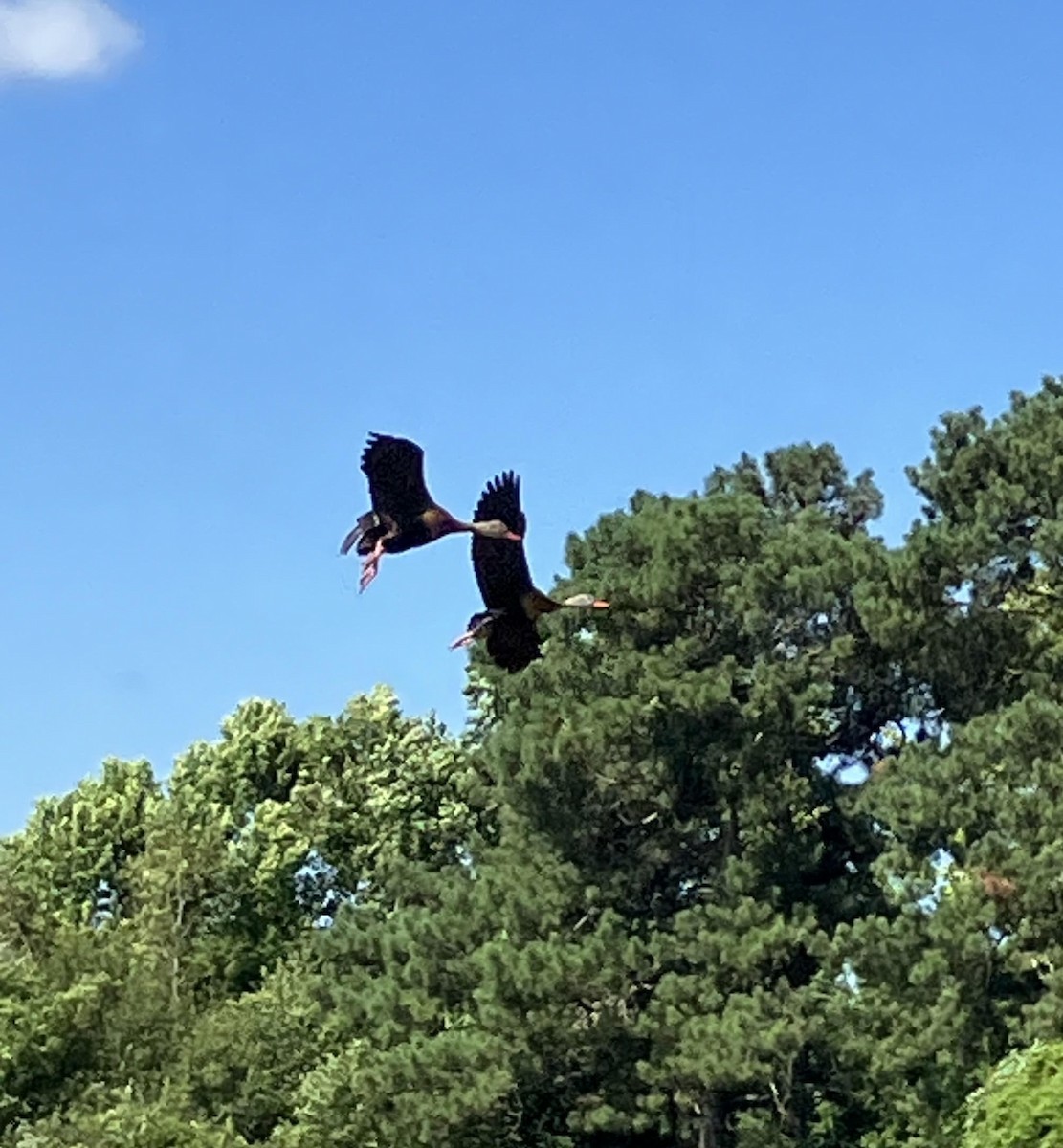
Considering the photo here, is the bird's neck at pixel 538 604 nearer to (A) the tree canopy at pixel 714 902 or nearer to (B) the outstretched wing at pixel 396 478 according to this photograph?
(B) the outstretched wing at pixel 396 478

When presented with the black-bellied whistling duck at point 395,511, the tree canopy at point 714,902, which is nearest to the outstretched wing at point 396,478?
the black-bellied whistling duck at point 395,511

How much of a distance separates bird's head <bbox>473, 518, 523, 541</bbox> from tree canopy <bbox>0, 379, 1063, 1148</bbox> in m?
18.2

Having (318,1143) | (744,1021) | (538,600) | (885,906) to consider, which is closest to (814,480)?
(885,906)

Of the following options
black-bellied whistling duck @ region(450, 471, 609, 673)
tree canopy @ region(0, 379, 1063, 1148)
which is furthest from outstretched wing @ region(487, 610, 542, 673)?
tree canopy @ region(0, 379, 1063, 1148)

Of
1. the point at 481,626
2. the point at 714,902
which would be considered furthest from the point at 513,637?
the point at 714,902

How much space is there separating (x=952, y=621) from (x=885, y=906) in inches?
134

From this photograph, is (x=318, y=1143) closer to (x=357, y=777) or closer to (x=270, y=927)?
(x=270, y=927)

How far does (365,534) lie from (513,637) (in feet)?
1.52

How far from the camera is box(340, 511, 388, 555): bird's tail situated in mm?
5094

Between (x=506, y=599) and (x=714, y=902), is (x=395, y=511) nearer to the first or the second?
(x=506, y=599)

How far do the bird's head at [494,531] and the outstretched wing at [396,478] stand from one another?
199mm

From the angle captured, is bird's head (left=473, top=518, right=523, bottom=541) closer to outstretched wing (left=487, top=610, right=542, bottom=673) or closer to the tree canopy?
outstretched wing (left=487, top=610, right=542, bottom=673)

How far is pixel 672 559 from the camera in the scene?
27656 millimetres

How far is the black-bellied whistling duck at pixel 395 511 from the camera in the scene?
16.5ft
